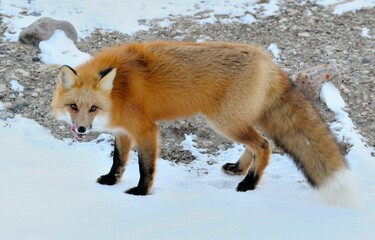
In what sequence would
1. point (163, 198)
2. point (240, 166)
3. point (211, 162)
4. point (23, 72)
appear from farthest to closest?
point (23, 72) < point (211, 162) < point (240, 166) < point (163, 198)

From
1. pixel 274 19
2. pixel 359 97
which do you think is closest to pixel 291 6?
pixel 274 19

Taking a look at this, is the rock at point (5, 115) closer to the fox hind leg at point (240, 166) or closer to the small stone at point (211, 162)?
the small stone at point (211, 162)

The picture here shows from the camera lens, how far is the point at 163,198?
392 cm

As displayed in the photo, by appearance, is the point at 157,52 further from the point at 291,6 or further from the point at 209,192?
the point at 291,6

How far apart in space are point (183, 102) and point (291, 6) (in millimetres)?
4342

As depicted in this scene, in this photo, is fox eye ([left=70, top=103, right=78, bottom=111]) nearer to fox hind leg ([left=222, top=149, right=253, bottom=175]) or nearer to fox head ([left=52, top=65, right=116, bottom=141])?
fox head ([left=52, top=65, right=116, bottom=141])

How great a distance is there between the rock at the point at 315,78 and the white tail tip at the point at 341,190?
187 cm

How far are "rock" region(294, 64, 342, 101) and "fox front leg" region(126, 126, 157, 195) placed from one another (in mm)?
2267

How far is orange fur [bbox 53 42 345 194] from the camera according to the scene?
392 cm

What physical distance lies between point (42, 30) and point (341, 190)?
440 cm

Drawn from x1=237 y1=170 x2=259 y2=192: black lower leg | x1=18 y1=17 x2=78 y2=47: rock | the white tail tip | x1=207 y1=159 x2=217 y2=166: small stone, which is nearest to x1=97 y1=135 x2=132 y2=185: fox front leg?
x1=207 y1=159 x2=217 y2=166: small stone

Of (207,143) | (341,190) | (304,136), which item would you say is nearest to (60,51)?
(207,143)

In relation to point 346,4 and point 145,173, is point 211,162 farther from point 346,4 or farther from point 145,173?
point 346,4

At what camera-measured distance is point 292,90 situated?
13.7 ft
